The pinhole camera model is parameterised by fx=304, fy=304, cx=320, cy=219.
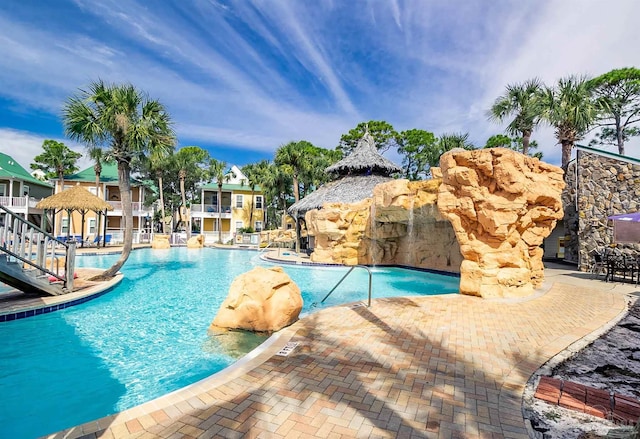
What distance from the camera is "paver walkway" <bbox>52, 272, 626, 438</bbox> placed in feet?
9.05

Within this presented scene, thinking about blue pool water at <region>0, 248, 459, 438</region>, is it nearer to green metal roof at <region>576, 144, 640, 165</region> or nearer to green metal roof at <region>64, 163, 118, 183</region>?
green metal roof at <region>576, 144, 640, 165</region>

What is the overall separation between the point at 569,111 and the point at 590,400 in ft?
55.3

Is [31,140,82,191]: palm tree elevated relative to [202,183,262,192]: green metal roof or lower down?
elevated

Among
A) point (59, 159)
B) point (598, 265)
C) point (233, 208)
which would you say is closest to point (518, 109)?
point (598, 265)

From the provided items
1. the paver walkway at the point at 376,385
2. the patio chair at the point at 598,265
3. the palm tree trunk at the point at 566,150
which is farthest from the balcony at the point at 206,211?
the patio chair at the point at 598,265

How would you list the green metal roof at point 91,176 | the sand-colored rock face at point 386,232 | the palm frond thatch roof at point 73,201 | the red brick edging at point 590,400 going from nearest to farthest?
1. the red brick edging at point 590,400
2. the sand-colored rock face at point 386,232
3. the palm frond thatch roof at point 73,201
4. the green metal roof at point 91,176

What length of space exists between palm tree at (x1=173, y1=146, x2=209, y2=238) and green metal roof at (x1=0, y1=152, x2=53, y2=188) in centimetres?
1303

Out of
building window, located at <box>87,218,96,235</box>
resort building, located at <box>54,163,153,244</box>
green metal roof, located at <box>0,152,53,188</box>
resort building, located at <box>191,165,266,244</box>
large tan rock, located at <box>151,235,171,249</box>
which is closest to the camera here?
large tan rock, located at <box>151,235,171,249</box>

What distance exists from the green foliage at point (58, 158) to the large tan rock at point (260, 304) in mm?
34070

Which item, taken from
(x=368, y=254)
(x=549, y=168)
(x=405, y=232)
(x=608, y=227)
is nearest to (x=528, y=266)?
(x=549, y=168)

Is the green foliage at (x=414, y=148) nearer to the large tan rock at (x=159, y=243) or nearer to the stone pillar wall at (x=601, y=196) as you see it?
the stone pillar wall at (x=601, y=196)

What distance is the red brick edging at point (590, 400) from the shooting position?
118 inches

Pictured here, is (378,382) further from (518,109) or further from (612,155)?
(518,109)

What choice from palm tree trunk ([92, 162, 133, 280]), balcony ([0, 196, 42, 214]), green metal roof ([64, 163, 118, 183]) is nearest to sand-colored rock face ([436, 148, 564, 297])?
palm tree trunk ([92, 162, 133, 280])
